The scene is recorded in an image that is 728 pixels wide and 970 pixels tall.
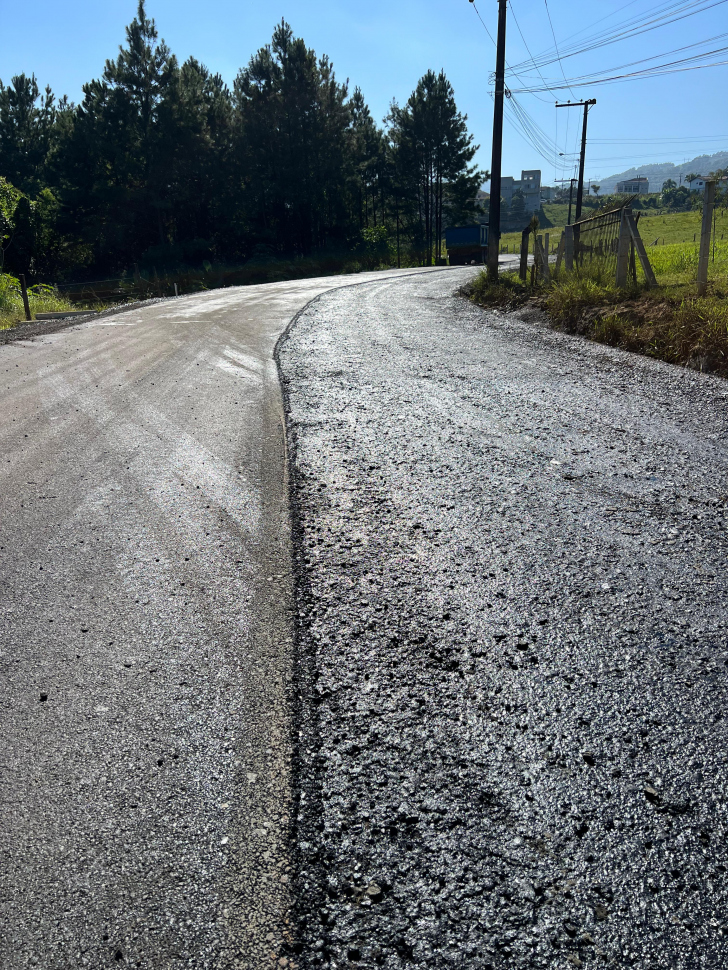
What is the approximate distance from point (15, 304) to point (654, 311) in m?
17.9

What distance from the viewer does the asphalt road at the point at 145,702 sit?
1.63 meters

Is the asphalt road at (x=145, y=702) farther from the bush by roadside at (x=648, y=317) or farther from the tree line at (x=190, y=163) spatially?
the tree line at (x=190, y=163)

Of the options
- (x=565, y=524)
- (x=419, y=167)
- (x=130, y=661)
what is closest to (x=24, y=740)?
(x=130, y=661)

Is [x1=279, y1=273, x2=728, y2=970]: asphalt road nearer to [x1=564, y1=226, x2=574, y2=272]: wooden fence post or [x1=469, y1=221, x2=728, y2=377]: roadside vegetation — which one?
[x1=469, y1=221, x2=728, y2=377]: roadside vegetation

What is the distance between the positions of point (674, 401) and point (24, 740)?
5944 millimetres

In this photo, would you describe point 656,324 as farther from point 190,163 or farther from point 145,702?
point 190,163

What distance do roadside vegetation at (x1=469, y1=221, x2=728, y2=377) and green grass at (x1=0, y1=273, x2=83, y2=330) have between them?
12.3m

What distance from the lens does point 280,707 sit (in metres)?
2.36

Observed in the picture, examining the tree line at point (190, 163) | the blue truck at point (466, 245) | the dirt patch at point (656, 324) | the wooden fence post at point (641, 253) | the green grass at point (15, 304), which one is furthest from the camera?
the blue truck at point (466, 245)

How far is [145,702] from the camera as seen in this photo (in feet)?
7.93

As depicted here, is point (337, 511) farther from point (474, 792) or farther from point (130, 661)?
point (474, 792)

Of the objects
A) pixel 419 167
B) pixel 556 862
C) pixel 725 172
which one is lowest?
pixel 556 862

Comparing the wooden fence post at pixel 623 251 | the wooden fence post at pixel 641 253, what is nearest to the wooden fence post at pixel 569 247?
the wooden fence post at pixel 623 251

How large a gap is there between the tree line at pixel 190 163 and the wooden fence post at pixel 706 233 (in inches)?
1563
